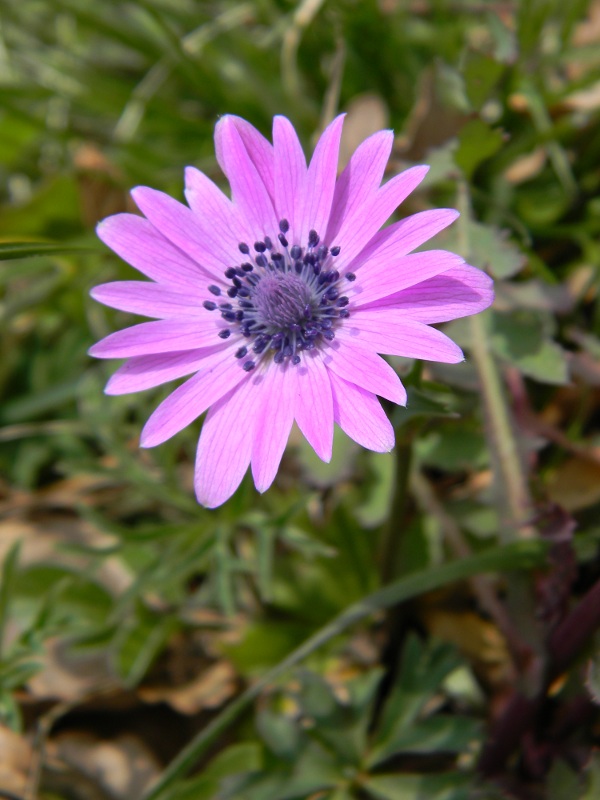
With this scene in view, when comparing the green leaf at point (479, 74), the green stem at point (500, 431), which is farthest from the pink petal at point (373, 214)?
the green leaf at point (479, 74)

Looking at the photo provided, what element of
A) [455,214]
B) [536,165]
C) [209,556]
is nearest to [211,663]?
[209,556]

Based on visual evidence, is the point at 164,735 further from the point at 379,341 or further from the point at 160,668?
the point at 379,341

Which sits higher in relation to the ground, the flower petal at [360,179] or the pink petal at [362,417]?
the flower petal at [360,179]

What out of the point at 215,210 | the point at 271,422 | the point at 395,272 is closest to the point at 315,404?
the point at 271,422

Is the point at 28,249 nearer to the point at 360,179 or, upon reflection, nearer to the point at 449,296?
the point at 360,179

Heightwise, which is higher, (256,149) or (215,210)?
(256,149)

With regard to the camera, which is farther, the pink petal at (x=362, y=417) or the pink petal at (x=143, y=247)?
the pink petal at (x=143, y=247)

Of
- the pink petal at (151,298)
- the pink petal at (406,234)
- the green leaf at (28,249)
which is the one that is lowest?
the pink petal at (406,234)

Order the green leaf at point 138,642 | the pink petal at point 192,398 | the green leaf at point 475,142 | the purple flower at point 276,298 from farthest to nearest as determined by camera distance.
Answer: the green leaf at point 138,642
the green leaf at point 475,142
the pink petal at point 192,398
the purple flower at point 276,298

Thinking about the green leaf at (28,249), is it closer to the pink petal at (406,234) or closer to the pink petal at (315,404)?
the pink petal at (315,404)
